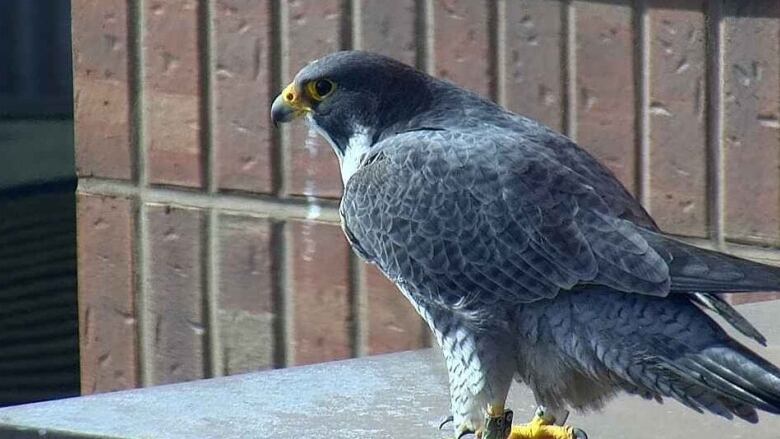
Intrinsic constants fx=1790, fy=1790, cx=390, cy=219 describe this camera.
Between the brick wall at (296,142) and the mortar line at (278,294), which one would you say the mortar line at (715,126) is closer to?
the brick wall at (296,142)

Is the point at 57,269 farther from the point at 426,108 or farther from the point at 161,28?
the point at 426,108

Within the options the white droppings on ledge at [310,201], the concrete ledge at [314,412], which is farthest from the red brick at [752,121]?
the white droppings on ledge at [310,201]

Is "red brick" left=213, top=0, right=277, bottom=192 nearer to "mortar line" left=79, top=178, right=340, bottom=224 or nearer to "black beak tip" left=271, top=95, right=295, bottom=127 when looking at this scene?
→ "mortar line" left=79, top=178, right=340, bottom=224

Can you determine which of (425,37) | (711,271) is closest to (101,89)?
(425,37)

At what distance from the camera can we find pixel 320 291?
3389 mm

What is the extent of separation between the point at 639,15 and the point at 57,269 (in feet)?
7.18

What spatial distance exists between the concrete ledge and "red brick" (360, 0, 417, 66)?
0.70 metres

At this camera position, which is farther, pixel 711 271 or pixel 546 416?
pixel 546 416

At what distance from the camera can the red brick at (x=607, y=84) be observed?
303 cm

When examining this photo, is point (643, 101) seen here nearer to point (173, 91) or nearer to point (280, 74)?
point (280, 74)

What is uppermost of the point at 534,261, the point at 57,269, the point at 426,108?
→ the point at 426,108

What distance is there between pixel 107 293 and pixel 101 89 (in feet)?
1.37

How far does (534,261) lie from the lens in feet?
7.59

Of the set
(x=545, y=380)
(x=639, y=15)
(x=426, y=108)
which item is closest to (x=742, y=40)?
(x=639, y=15)
